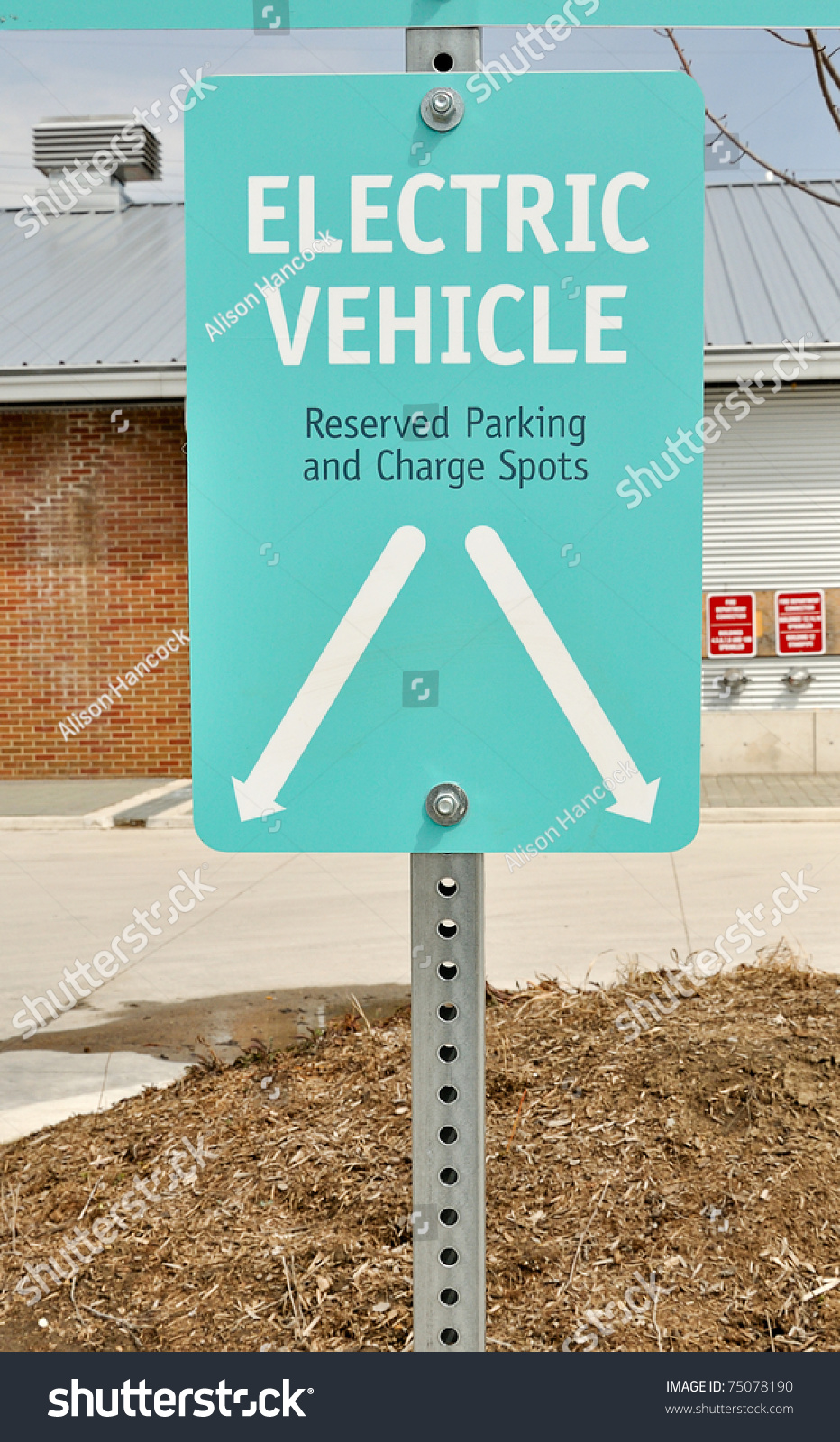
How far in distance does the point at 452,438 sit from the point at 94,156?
66.6ft

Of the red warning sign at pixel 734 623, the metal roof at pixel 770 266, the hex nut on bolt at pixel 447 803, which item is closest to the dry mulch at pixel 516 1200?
the hex nut on bolt at pixel 447 803

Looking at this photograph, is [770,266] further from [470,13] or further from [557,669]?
[557,669]

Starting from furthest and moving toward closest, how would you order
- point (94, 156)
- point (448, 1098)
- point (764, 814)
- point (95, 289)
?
point (94, 156)
point (95, 289)
point (764, 814)
point (448, 1098)

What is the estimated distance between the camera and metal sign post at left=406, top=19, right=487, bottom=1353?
63.9 inches

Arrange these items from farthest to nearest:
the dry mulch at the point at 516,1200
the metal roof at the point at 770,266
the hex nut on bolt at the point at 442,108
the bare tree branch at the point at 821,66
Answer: the metal roof at the point at 770,266, the bare tree branch at the point at 821,66, the dry mulch at the point at 516,1200, the hex nut on bolt at the point at 442,108

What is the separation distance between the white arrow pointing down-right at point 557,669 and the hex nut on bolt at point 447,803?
0.16 metres

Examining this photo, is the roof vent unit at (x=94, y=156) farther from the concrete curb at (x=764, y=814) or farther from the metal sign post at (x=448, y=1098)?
the metal sign post at (x=448, y=1098)

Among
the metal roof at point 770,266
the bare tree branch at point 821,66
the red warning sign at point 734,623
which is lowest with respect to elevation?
the bare tree branch at point 821,66

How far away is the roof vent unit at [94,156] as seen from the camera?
19266 mm

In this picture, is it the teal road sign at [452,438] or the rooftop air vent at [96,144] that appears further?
the rooftop air vent at [96,144]

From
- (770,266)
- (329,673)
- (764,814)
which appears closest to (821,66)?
(329,673)

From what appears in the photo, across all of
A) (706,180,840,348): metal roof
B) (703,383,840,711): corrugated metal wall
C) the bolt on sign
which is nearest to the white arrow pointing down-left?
the bolt on sign

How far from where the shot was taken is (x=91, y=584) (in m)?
15.0

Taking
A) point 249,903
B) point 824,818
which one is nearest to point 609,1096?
point 249,903
